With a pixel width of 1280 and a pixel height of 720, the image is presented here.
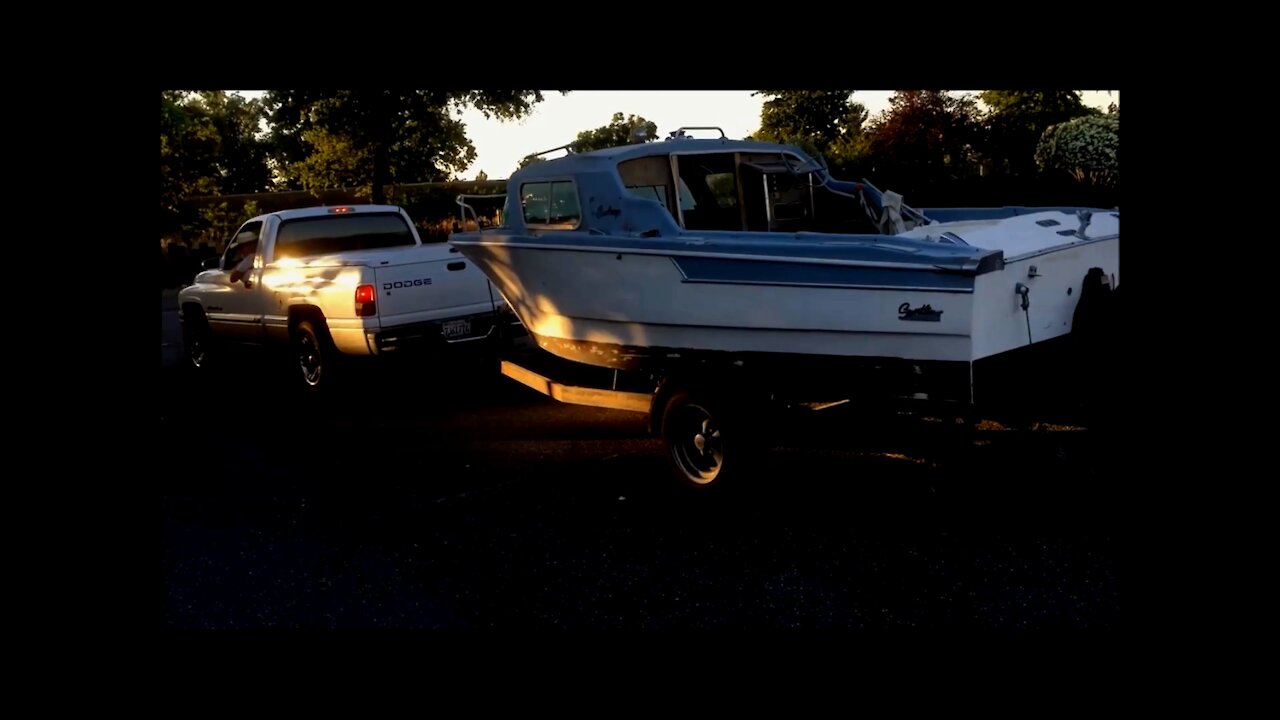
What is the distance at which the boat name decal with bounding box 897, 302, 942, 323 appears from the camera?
6.51 meters

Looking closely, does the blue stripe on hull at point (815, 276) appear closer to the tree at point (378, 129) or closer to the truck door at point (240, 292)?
the truck door at point (240, 292)

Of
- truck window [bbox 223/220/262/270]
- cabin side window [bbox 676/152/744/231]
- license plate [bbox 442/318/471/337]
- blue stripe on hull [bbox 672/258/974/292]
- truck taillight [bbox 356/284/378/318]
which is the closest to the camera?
blue stripe on hull [bbox 672/258/974/292]

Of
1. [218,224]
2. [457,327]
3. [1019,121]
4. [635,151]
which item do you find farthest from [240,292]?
[218,224]

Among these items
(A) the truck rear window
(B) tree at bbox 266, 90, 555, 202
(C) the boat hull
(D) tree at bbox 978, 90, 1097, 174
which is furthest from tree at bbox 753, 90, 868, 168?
(C) the boat hull

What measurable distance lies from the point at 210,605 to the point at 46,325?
12.9ft

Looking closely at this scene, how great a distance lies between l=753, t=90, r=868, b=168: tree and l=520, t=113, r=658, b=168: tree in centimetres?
376

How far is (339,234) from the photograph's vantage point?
12.7 metres

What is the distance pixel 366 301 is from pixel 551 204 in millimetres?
2698

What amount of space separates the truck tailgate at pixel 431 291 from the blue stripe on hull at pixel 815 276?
437 cm

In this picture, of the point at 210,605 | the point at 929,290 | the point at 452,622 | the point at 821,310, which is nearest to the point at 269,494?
the point at 210,605

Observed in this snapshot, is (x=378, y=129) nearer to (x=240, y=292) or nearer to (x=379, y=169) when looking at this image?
(x=379, y=169)

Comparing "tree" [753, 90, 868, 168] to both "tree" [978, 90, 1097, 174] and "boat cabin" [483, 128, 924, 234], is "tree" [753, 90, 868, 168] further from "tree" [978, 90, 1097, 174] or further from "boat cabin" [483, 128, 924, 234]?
"boat cabin" [483, 128, 924, 234]

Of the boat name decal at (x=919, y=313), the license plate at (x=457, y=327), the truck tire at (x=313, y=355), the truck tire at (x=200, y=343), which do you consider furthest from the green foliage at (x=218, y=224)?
the boat name decal at (x=919, y=313)

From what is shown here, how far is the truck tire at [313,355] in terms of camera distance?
11.4 metres
